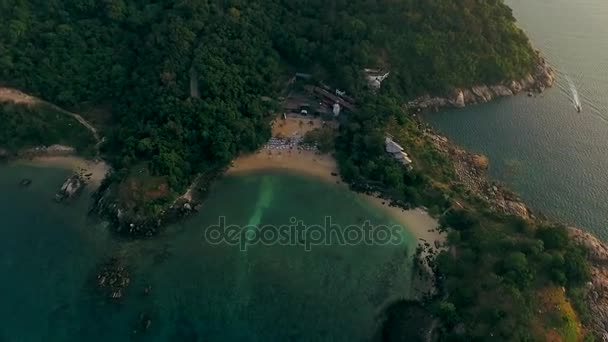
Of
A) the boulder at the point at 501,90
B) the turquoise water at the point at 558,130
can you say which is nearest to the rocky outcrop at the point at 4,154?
the turquoise water at the point at 558,130

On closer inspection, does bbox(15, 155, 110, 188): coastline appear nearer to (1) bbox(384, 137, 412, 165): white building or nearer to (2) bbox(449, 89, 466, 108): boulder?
(1) bbox(384, 137, 412, 165): white building

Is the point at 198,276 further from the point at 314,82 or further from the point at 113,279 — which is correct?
the point at 314,82

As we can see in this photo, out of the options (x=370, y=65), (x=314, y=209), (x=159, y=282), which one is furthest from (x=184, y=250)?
(x=370, y=65)

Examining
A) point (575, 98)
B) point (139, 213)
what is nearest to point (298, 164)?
point (139, 213)

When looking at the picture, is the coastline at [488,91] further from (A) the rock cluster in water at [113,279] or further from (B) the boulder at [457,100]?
(A) the rock cluster in water at [113,279]

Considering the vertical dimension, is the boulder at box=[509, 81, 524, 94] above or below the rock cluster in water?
above

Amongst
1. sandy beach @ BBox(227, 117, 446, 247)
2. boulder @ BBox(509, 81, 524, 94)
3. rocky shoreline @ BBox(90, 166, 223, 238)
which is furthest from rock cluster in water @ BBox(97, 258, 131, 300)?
boulder @ BBox(509, 81, 524, 94)
